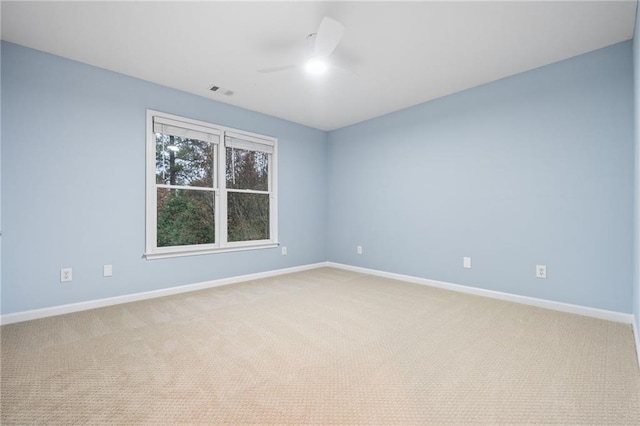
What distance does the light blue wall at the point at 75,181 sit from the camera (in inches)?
101

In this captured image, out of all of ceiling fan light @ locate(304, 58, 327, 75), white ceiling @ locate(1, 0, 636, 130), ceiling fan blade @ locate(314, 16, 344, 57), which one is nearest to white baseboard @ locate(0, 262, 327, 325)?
white ceiling @ locate(1, 0, 636, 130)

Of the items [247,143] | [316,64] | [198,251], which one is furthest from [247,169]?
[316,64]

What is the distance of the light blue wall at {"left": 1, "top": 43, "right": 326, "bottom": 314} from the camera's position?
8.41 ft

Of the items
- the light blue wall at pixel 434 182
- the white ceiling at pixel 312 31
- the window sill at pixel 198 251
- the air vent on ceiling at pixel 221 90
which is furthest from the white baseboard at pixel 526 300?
the air vent on ceiling at pixel 221 90

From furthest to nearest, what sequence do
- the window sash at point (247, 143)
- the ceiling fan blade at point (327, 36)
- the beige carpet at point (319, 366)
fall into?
the window sash at point (247, 143), the ceiling fan blade at point (327, 36), the beige carpet at point (319, 366)

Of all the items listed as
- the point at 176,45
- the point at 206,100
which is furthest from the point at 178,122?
the point at 176,45

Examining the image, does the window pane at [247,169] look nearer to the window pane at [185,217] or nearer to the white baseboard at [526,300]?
the window pane at [185,217]

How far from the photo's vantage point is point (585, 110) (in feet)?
8.96

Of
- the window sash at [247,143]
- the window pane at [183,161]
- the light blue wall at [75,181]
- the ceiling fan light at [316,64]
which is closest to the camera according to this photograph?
the ceiling fan light at [316,64]

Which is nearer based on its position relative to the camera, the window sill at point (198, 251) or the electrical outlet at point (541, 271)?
the electrical outlet at point (541, 271)

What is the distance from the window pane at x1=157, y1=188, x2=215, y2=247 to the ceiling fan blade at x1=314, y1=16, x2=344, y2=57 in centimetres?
238

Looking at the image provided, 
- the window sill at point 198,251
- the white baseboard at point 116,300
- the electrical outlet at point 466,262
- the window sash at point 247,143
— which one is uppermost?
the window sash at point 247,143

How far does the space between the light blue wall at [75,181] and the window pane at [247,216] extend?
0.60m

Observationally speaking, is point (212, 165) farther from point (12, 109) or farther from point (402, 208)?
point (402, 208)
